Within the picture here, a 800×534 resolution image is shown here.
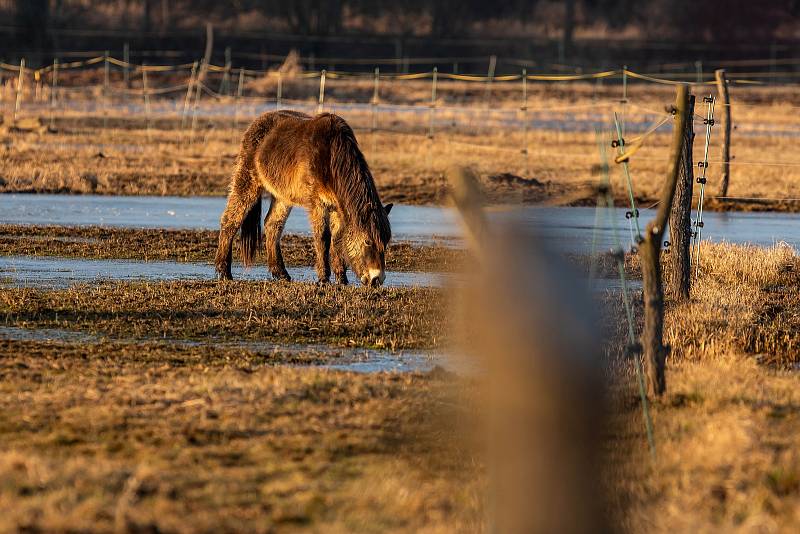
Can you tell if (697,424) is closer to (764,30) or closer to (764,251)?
(764,251)

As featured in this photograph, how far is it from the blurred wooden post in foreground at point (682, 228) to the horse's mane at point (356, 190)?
2.59 meters

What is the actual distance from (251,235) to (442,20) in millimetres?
43985

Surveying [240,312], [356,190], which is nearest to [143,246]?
[356,190]

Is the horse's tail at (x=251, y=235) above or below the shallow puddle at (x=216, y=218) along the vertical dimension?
above

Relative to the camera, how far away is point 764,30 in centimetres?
5741

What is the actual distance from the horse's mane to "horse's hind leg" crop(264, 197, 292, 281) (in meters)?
1.27

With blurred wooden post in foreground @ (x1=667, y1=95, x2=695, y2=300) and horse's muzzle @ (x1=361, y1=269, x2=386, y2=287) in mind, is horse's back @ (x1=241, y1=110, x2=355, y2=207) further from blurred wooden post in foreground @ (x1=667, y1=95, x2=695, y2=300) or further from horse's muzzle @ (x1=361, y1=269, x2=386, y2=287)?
blurred wooden post in foreground @ (x1=667, y1=95, x2=695, y2=300)

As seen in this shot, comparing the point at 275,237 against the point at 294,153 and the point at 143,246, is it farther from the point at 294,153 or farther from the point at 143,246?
the point at 143,246

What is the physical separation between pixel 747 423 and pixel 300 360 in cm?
337

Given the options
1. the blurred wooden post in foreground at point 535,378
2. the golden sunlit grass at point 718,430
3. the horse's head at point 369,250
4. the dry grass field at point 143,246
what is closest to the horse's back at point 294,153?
the horse's head at point 369,250

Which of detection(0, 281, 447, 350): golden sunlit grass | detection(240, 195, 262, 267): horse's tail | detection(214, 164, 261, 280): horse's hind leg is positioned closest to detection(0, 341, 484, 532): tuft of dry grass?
detection(0, 281, 447, 350): golden sunlit grass

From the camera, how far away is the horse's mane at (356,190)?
39.5ft

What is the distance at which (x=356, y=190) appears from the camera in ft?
39.7

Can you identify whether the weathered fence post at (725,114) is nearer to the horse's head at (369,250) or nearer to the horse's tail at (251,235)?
the horse's tail at (251,235)
